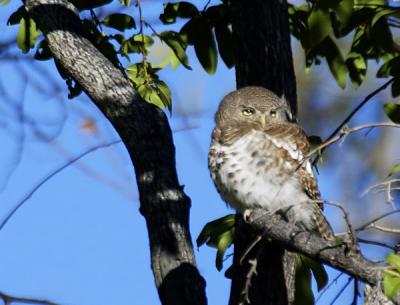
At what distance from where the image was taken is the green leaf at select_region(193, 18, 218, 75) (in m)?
5.27

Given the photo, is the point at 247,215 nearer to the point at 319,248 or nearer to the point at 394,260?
the point at 319,248

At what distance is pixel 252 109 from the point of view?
220 inches

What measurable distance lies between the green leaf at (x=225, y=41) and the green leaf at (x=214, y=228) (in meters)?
0.97

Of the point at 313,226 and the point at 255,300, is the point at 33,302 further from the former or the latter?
the point at 313,226

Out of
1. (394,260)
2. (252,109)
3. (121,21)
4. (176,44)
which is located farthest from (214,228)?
(394,260)

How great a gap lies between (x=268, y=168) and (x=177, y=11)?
102 cm

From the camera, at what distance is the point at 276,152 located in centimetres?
512

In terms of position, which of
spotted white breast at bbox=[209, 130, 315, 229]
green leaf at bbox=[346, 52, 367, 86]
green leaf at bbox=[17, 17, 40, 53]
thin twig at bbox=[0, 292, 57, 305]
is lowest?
thin twig at bbox=[0, 292, 57, 305]

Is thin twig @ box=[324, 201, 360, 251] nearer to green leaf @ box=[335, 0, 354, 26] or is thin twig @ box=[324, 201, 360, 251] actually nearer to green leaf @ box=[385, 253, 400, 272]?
green leaf @ box=[385, 253, 400, 272]

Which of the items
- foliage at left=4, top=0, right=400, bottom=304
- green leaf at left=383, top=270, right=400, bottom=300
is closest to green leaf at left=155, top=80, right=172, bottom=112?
foliage at left=4, top=0, right=400, bottom=304

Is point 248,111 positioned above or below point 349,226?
above

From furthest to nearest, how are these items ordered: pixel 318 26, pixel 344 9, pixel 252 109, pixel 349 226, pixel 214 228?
pixel 252 109, pixel 214 228, pixel 318 26, pixel 344 9, pixel 349 226

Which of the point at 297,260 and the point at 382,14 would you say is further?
the point at 297,260

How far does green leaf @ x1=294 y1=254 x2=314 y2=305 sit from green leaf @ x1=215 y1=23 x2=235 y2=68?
124cm
